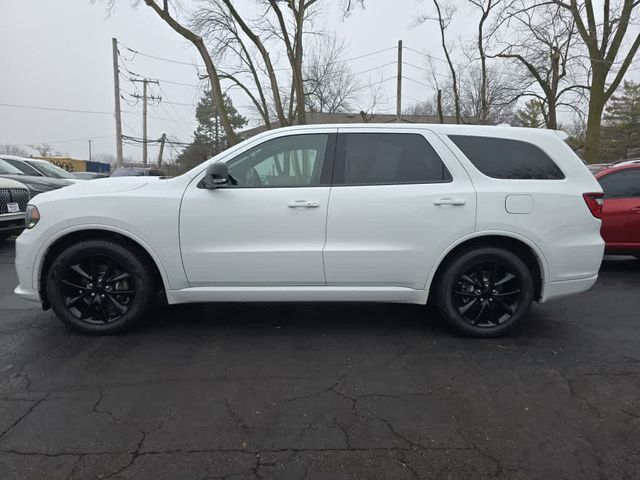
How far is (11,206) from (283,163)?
6484 mm

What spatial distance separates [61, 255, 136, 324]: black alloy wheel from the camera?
3.68 m

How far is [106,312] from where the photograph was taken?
12.3ft

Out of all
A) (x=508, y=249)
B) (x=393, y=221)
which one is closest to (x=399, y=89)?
(x=508, y=249)

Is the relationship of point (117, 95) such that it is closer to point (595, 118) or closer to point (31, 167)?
point (31, 167)

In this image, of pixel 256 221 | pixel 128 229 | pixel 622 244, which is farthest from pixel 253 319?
pixel 622 244

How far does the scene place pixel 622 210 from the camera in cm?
599

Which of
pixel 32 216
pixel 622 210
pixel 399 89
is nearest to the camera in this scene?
pixel 32 216

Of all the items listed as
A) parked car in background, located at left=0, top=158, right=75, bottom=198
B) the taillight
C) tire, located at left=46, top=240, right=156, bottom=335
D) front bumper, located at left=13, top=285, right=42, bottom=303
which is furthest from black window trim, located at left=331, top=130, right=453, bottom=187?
parked car in background, located at left=0, top=158, right=75, bottom=198

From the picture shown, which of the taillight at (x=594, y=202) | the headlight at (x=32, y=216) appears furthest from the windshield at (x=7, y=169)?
the taillight at (x=594, y=202)

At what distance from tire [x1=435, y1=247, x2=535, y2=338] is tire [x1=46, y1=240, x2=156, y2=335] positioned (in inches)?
100.0

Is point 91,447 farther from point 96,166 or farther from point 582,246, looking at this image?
point 96,166

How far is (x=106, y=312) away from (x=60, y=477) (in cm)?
186

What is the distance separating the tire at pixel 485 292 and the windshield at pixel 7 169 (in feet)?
36.4

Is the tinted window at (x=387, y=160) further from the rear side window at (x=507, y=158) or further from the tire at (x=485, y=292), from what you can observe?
the tire at (x=485, y=292)
